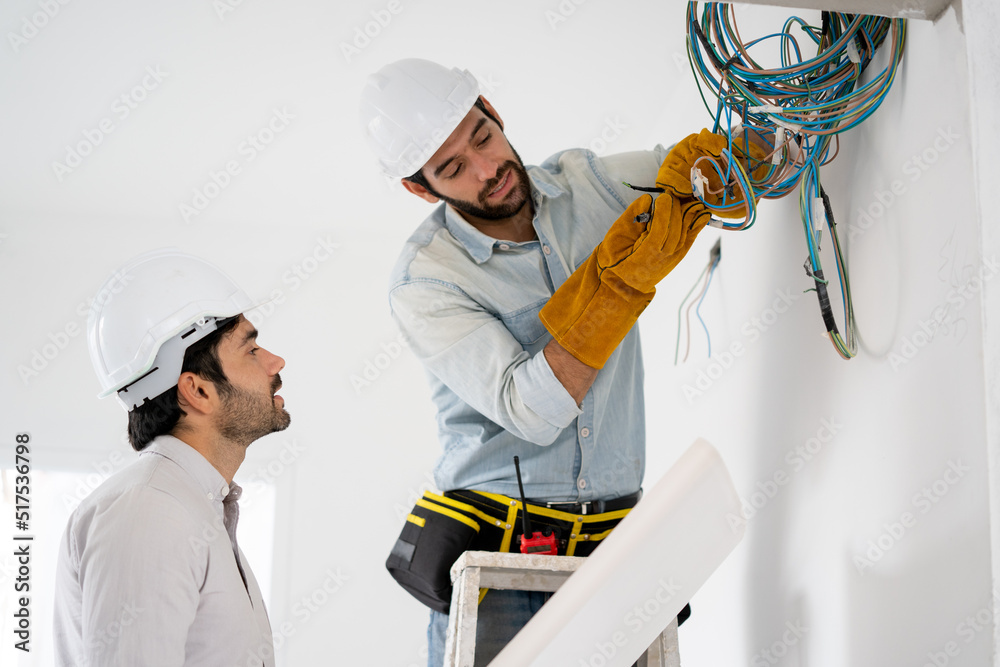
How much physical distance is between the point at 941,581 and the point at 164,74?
3203mm

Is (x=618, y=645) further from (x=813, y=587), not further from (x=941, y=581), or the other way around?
(x=813, y=587)

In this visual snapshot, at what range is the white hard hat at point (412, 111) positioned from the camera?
184cm

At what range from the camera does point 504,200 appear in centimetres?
185

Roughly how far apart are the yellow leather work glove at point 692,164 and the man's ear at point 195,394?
103 centimetres

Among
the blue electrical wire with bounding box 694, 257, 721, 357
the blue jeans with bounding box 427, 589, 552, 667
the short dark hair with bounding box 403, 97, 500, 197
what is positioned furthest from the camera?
the blue electrical wire with bounding box 694, 257, 721, 357

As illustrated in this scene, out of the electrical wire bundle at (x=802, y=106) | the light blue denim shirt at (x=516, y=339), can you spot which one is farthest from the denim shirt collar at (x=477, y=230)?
the electrical wire bundle at (x=802, y=106)

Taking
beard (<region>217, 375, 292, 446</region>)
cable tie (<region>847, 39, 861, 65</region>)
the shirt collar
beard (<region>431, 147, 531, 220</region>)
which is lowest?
the shirt collar

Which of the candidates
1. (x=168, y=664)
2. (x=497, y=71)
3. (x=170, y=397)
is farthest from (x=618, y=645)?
(x=497, y=71)

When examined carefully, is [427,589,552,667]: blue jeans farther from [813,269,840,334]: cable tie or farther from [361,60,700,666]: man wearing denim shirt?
[813,269,840,334]: cable tie

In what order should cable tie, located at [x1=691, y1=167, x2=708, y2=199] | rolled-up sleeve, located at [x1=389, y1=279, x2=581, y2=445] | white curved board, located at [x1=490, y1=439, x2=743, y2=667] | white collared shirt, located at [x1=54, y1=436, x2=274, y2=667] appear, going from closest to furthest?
1. white curved board, located at [x1=490, y1=439, x2=743, y2=667]
2. white collared shirt, located at [x1=54, y1=436, x2=274, y2=667]
3. cable tie, located at [x1=691, y1=167, x2=708, y2=199]
4. rolled-up sleeve, located at [x1=389, y1=279, x2=581, y2=445]

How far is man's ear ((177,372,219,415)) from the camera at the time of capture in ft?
5.79

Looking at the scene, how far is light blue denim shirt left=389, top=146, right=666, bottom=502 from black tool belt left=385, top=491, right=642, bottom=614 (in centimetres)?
3

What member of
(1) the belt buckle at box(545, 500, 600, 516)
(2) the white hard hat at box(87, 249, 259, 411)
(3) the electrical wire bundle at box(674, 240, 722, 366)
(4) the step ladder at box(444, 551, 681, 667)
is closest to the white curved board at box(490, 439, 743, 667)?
(4) the step ladder at box(444, 551, 681, 667)

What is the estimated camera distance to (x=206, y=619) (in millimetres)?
1489
